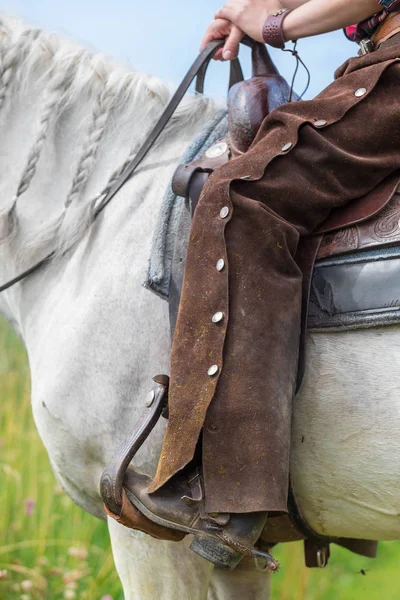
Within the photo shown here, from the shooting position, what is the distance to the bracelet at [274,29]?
1.83m

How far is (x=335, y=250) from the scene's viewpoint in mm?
1633

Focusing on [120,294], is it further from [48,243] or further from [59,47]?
[59,47]

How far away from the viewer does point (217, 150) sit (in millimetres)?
1913

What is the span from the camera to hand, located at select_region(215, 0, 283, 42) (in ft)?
6.23

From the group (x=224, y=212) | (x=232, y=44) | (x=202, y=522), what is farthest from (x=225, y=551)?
(x=232, y=44)

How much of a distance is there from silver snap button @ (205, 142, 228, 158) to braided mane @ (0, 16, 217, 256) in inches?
14.2

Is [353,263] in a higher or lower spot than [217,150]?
lower

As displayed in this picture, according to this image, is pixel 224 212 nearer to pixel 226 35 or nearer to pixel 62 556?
pixel 226 35

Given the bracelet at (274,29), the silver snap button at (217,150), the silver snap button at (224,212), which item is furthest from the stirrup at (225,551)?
the bracelet at (274,29)

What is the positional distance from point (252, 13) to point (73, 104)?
69 cm

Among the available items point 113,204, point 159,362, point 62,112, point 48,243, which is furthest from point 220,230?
point 62,112

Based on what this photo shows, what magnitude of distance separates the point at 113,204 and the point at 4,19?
89 centimetres

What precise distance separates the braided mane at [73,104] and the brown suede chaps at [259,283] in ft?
2.23

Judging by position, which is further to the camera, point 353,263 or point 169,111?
point 169,111
